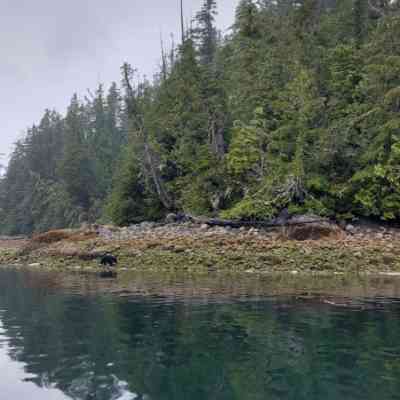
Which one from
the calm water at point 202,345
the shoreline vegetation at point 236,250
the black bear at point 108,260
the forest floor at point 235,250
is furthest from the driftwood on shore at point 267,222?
the calm water at point 202,345

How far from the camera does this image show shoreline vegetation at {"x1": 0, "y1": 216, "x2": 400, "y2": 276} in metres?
22.6

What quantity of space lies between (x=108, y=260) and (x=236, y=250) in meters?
6.91

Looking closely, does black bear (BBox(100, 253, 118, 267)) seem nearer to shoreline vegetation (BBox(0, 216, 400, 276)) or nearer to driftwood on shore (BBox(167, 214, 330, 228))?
shoreline vegetation (BBox(0, 216, 400, 276))

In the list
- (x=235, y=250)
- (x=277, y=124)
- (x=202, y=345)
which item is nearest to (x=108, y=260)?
(x=235, y=250)

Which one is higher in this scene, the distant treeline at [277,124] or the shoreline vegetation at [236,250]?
the distant treeline at [277,124]

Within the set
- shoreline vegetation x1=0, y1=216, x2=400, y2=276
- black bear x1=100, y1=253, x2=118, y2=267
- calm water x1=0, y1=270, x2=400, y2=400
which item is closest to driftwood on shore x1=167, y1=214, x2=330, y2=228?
shoreline vegetation x1=0, y1=216, x2=400, y2=276

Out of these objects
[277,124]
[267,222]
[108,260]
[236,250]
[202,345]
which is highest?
[277,124]

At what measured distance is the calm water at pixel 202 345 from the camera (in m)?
6.91

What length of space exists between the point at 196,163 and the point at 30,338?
86.5 ft

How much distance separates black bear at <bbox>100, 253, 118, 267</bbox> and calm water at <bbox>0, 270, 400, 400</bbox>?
9404 millimetres

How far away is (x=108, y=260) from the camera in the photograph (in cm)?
2564

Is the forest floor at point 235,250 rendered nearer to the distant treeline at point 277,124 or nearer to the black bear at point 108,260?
the black bear at point 108,260

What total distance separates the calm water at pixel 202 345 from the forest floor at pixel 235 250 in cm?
651

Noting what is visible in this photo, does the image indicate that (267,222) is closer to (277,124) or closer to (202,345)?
(277,124)
